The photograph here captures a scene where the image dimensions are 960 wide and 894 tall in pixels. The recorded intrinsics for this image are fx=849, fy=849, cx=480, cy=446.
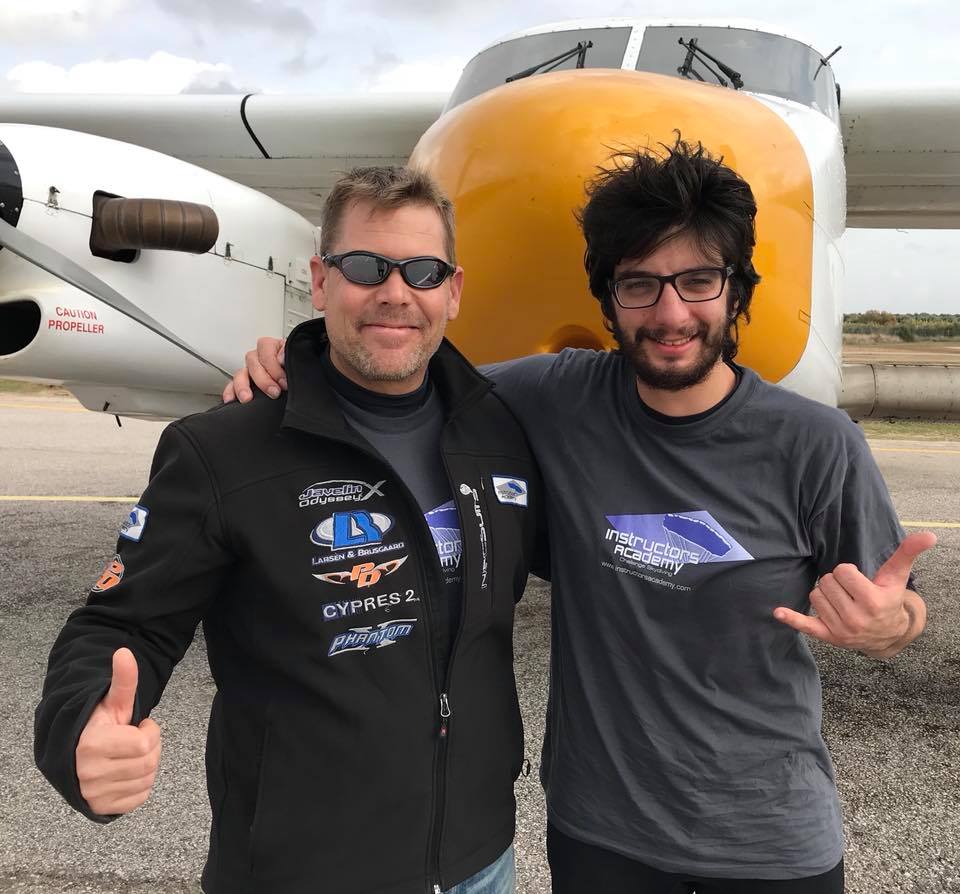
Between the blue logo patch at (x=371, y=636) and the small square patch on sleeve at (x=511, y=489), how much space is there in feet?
1.06

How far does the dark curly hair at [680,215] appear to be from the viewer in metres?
1.76

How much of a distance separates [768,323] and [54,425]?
16004mm

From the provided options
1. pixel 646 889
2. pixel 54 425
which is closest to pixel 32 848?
pixel 646 889

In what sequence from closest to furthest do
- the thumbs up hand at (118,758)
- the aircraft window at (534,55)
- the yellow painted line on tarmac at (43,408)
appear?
the thumbs up hand at (118,758) < the aircraft window at (534,55) < the yellow painted line on tarmac at (43,408)

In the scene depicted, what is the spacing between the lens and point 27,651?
4594 millimetres

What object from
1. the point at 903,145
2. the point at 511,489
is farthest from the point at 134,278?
the point at 903,145

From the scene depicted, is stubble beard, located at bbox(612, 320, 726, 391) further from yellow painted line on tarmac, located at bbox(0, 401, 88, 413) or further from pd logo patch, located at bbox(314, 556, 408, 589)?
yellow painted line on tarmac, located at bbox(0, 401, 88, 413)

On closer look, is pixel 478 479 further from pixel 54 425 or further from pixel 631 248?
pixel 54 425

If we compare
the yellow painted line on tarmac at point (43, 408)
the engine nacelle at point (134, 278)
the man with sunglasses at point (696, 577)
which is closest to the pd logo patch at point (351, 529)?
the man with sunglasses at point (696, 577)

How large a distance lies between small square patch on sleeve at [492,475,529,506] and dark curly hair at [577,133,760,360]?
512 millimetres

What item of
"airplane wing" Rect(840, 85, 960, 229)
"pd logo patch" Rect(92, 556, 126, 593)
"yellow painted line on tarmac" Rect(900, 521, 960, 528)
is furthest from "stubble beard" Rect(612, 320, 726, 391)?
"yellow painted line on tarmac" Rect(900, 521, 960, 528)

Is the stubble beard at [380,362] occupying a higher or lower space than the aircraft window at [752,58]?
lower

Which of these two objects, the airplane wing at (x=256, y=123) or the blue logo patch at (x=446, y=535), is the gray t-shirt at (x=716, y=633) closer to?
the blue logo patch at (x=446, y=535)

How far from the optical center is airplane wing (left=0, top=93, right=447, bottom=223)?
661 cm
